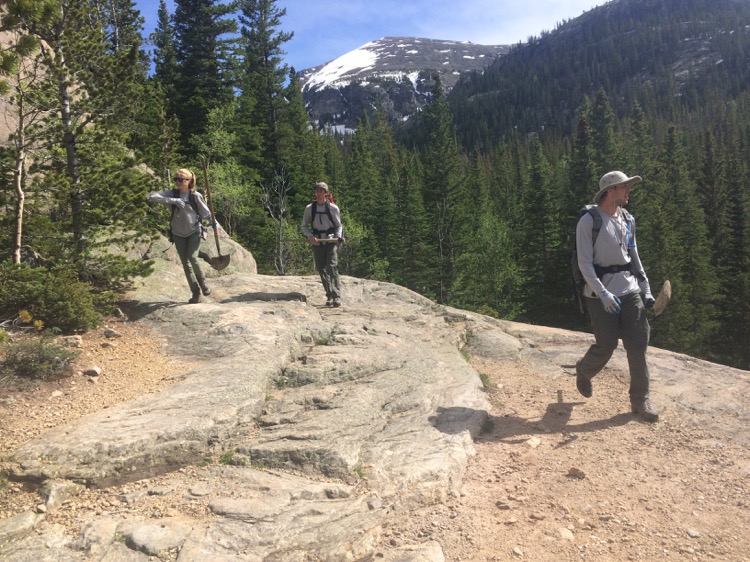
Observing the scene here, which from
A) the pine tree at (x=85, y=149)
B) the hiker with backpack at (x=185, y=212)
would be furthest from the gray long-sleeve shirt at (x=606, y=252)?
the pine tree at (x=85, y=149)

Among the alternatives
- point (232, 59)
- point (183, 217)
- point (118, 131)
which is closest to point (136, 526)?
point (183, 217)

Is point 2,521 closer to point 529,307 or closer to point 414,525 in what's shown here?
point 414,525

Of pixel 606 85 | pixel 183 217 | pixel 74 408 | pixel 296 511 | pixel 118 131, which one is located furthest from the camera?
pixel 606 85

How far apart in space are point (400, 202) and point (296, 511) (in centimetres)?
4200

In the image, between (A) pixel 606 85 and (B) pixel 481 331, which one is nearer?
(B) pixel 481 331

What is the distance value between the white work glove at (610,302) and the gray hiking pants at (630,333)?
0.34 meters

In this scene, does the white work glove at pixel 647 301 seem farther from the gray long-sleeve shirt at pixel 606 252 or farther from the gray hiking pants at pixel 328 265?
the gray hiking pants at pixel 328 265

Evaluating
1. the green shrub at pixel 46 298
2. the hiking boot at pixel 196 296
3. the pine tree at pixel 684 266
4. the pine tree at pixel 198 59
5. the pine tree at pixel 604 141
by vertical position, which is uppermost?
the pine tree at pixel 198 59

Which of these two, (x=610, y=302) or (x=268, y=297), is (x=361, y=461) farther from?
(x=268, y=297)

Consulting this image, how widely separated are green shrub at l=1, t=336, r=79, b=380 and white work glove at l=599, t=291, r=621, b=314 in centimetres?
615

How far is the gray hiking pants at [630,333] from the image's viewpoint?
5.37 metres

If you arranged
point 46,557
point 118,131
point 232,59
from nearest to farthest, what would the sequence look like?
point 46,557 < point 118,131 < point 232,59

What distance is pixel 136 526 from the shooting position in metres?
3.56

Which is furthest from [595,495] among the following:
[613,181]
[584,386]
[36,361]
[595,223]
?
[36,361]
